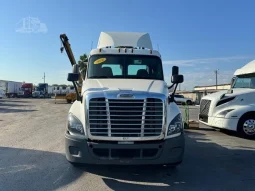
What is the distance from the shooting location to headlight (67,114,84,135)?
19.0 feet

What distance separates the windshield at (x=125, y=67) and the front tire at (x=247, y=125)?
4.96 meters

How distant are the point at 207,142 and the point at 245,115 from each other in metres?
1.86

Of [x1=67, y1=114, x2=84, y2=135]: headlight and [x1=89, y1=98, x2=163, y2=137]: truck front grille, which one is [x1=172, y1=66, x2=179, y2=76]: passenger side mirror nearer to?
[x1=89, y1=98, x2=163, y2=137]: truck front grille

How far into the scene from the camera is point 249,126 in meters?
11.1

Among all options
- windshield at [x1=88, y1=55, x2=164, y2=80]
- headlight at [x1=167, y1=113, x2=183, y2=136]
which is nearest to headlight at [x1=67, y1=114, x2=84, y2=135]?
headlight at [x1=167, y1=113, x2=183, y2=136]

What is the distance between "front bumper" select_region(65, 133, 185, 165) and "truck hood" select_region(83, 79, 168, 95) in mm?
1055

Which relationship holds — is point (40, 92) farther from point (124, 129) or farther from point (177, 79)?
point (124, 129)

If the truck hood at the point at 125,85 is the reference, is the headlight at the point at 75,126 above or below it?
below

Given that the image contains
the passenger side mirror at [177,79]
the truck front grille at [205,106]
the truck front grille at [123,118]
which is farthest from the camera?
the truck front grille at [205,106]

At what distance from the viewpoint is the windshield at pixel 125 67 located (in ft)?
24.5

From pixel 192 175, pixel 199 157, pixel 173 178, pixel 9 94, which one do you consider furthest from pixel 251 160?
pixel 9 94

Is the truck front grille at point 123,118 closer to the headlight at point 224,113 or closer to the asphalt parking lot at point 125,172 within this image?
the asphalt parking lot at point 125,172

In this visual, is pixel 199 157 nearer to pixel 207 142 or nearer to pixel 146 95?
pixel 207 142

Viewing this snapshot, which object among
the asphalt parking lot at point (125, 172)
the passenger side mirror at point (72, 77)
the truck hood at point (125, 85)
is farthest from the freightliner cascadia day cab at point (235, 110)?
the passenger side mirror at point (72, 77)
